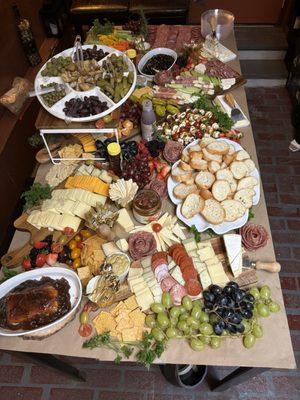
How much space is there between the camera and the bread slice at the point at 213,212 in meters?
1.85

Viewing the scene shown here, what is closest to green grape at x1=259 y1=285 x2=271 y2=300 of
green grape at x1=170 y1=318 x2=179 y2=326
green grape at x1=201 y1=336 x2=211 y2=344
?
green grape at x1=201 y1=336 x2=211 y2=344

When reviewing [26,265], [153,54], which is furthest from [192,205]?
[153,54]

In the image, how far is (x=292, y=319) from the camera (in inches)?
99.0

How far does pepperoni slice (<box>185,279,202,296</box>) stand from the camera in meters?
1.68

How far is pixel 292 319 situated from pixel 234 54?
2251 millimetres

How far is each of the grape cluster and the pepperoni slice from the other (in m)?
0.03

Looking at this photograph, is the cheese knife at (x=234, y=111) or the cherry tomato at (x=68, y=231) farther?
the cheese knife at (x=234, y=111)

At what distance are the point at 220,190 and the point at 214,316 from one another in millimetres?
723

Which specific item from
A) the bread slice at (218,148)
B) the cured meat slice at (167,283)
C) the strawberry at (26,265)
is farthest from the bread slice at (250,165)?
the strawberry at (26,265)

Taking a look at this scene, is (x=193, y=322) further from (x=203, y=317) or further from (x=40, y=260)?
(x=40, y=260)

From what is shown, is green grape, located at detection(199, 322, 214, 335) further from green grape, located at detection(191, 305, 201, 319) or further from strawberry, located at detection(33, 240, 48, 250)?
strawberry, located at detection(33, 240, 48, 250)

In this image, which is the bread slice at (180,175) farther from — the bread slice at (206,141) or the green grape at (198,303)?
the green grape at (198,303)

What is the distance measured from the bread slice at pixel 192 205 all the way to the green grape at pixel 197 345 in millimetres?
657

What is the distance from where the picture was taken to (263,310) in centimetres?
162
